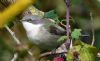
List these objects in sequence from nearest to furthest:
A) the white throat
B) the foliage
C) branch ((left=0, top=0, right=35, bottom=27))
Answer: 1. branch ((left=0, top=0, right=35, bottom=27))
2. the foliage
3. the white throat

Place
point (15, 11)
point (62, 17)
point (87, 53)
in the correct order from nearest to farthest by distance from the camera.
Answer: point (15, 11)
point (87, 53)
point (62, 17)

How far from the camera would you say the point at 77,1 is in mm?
939

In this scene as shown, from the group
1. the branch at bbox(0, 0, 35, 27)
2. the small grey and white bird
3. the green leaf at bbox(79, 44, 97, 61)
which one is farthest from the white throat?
the branch at bbox(0, 0, 35, 27)

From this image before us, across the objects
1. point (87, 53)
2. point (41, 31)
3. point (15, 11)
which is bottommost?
point (41, 31)

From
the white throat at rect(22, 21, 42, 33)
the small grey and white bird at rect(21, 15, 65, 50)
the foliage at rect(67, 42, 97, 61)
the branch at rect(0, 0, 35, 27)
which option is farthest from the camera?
the white throat at rect(22, 21, 42, 33)

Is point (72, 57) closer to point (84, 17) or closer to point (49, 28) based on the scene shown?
point (84, 17)

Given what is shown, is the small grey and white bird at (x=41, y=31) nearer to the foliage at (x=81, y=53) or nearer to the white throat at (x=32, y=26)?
the white throat at (x=32, y=26)

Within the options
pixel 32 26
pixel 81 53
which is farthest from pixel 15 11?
pixel 32 26

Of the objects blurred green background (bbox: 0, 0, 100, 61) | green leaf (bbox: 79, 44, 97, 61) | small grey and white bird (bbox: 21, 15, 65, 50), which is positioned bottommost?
small grey and white bird (bbox: 21, 15, 65, 50)

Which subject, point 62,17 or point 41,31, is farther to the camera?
point 41,31

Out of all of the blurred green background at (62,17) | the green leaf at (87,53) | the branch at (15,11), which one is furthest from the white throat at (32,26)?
the branch at (15,11)

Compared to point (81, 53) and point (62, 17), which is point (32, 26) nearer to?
point (62, 17)

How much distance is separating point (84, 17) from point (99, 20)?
0.88 ft

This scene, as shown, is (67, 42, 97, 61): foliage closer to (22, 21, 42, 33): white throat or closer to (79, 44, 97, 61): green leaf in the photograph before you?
(79, 44, 97, 61): green leaf
